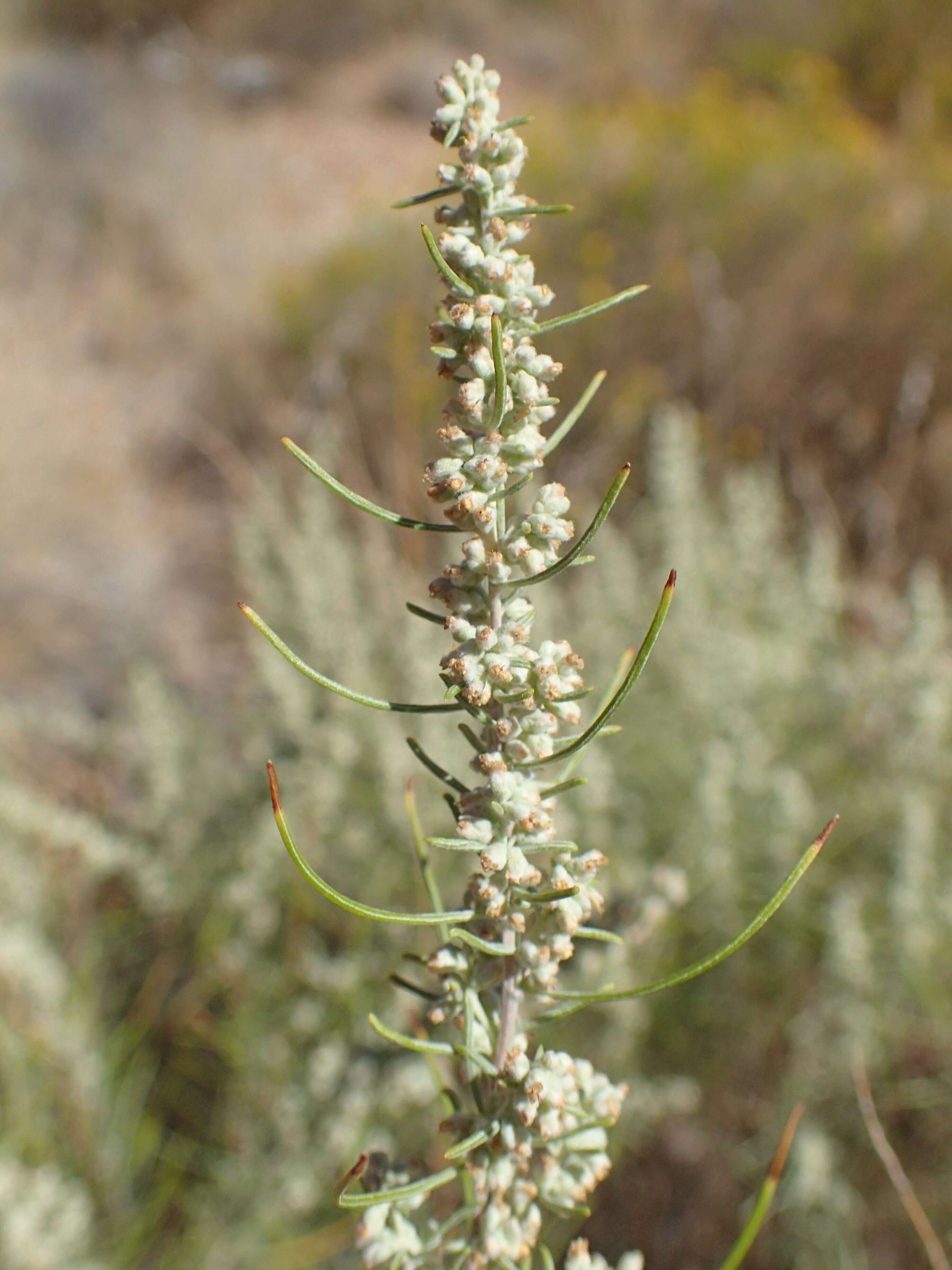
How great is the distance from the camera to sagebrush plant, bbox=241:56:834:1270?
570 mm

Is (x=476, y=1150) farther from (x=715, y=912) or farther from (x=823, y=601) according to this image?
(x=823, y=601)

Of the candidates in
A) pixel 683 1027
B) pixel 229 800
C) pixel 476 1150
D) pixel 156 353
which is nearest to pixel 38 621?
pixel 229 800

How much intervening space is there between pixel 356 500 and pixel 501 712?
0.18 m

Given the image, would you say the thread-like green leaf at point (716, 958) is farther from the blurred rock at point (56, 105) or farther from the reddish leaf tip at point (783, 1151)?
the blurred rock at point (56, 105)

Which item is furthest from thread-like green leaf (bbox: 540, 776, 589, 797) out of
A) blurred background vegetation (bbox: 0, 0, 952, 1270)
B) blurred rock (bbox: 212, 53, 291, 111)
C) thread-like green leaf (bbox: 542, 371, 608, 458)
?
blurred rock (bbox: 212, 53, 291, 111)

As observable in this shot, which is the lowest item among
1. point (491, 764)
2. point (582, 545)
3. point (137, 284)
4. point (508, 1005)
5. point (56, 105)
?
point (508, 1005)

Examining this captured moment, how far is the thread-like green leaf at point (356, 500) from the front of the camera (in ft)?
1.75

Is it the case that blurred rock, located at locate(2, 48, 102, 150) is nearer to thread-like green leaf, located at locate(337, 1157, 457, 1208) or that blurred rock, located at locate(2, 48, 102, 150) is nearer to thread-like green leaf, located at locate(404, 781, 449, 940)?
thread-like green leaf, located at locate(404, 781, 449, 940)

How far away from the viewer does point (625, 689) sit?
0.54 meters

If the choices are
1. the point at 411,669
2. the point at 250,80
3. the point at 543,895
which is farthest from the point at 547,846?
the point at 250,80

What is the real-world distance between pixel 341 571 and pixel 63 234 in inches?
258

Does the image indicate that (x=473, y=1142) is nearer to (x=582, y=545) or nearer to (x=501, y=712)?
(x=501, y=712)

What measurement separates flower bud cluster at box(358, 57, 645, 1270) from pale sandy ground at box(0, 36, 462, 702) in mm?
3894

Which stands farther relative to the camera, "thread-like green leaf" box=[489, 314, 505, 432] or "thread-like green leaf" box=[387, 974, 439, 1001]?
"thread-like green leaf" box=[387, 974, 439, 1001]
